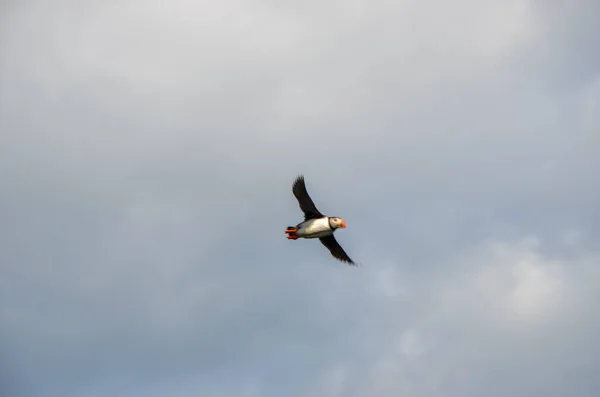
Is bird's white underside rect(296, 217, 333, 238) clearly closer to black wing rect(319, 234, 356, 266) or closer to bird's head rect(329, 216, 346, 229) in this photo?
bird's head rect(329, 216, 346, 229)

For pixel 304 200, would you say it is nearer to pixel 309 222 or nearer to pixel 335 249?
pixel 309 222

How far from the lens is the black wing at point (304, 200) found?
44.6 meters

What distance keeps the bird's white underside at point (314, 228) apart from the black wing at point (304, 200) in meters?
0.46

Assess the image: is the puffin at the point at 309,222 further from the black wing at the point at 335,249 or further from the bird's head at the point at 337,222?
the black wing at the point at 335,249

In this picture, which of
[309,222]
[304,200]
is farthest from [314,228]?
[304,200]

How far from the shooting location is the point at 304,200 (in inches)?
1762

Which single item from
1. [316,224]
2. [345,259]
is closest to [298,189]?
[316,224]

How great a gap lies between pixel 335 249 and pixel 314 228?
146 inches

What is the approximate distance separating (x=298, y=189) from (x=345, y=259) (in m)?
5.84

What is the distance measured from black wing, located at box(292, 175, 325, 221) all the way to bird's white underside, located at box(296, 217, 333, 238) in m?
0.46

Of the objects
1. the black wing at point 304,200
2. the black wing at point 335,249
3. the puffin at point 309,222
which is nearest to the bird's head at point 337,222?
the puffin at point 309,222

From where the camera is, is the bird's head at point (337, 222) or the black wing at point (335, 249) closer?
the bird's head at point (337, 222)

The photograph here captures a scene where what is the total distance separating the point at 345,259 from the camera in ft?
157

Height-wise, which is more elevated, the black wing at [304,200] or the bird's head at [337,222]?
the black wing at [304,200]
